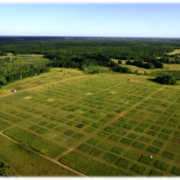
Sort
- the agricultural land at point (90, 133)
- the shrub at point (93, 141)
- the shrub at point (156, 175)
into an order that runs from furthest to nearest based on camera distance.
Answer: the shrub at point (93, 141)
the agricultural land at point (90, 133)
the shrub at point (156, 175)

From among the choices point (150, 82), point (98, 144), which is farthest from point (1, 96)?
point (150, 82)

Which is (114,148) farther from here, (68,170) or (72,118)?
(72,118)

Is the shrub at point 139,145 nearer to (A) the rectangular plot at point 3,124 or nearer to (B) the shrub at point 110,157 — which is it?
(B) the shrub at point 110,157

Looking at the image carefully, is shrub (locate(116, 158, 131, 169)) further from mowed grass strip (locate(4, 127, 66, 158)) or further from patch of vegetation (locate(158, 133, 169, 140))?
patch of vegetation (locate(158, 133, 169, 140))

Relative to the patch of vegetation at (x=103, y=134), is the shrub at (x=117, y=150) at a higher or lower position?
lower

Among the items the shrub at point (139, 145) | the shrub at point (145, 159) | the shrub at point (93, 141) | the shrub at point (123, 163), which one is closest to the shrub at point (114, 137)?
the shrub at point (93, 141)

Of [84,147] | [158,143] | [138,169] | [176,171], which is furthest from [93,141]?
[176,171]
